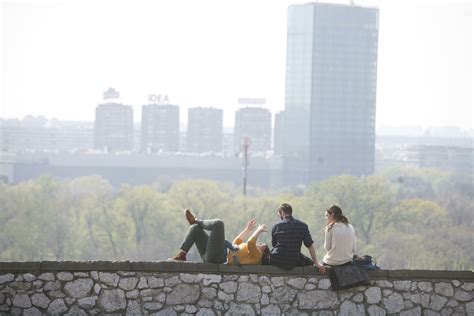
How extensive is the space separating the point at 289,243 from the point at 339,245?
1.70 feet

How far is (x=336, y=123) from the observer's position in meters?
194

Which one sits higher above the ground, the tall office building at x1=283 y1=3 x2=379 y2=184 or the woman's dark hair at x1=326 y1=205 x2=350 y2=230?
the tall office building at x1=283 y1=3 x2=379 y2=184

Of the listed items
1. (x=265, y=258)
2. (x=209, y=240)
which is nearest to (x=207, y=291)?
(x=209, y=240)

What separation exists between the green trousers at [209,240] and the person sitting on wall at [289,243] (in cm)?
54

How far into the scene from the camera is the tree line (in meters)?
83.4

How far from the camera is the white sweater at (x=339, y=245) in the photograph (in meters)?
14.0

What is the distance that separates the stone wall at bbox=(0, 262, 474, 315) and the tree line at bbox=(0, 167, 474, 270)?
62.2 m

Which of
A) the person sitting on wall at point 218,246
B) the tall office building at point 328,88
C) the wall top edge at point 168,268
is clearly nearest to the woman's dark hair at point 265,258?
the person sitting on wall at point 218,246

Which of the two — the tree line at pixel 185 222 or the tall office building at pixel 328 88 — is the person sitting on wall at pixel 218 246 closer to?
the tree line at pixel 185 222

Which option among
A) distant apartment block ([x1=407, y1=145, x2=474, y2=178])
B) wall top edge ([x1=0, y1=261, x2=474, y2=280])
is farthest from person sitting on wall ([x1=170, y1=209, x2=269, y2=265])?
distant apartment block ([x1=407, y1=145, x2=474, y2=178])

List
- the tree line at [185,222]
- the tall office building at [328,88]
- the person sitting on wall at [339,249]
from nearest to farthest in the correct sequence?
the person sitting on wall at [339,249] → the tree line at [185,222] → the tall office building at [328,88]

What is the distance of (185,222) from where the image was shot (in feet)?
296

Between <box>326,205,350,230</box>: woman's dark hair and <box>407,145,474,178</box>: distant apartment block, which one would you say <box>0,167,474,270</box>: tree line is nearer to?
<box>326,205,350,230</box>: woman's dark hair

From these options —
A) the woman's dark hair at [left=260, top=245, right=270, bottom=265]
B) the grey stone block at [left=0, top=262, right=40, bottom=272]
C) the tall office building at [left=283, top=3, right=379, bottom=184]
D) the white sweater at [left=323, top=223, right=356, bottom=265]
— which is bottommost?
the grey stone block at [left=0, top=262, right=40, bottom=272]
